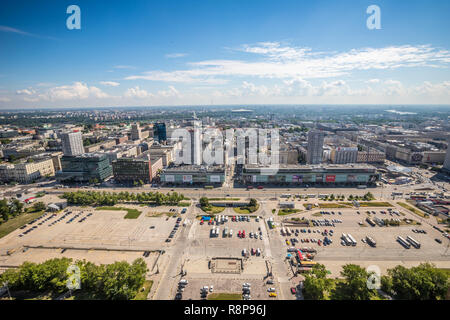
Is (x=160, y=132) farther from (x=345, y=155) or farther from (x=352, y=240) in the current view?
(x=352, y=240)

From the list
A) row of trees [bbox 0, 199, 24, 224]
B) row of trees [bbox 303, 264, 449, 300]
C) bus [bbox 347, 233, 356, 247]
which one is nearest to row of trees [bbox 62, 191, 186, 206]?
row of trees [bbox 0, 199, 24, 224]

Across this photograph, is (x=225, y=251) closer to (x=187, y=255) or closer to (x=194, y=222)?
(x=187, y=255)

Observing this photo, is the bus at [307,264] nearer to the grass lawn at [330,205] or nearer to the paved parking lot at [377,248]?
the paved parking lot at [377,248]

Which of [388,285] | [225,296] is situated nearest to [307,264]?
[388,285]

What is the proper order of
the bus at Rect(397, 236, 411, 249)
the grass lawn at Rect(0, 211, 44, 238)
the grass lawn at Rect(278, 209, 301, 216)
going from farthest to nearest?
1. the grass lawn at Rect(278, 209, 301, 216)
2. the grass lawn at Rect(0, 211, 44, 238)
3. the bus at Rect(397, 236, 411, 249)

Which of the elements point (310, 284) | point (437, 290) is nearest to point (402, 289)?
point (437, 290)

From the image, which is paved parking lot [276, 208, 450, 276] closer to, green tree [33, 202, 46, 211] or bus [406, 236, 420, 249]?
bus [406, 236, 420, 249]
